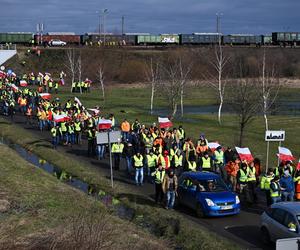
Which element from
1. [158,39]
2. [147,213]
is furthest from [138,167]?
[158,39]

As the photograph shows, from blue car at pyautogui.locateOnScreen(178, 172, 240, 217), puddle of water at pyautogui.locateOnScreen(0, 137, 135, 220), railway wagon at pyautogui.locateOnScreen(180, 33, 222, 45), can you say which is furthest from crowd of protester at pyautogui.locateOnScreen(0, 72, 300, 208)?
railway wagon at pyautogui.locateOnScreen(180, 33, 222, 45)

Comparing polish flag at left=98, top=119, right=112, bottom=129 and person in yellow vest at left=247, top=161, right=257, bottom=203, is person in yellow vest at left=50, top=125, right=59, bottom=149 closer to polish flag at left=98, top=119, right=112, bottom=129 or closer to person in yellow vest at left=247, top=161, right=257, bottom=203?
polish flag at left=98, top=119, right=112, bottom=129

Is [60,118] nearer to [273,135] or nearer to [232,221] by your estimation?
[273,135]

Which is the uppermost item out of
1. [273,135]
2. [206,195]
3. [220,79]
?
[220,79]

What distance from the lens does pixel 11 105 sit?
43.0m

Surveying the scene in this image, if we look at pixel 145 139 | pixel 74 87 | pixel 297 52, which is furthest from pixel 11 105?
pixel 297 52

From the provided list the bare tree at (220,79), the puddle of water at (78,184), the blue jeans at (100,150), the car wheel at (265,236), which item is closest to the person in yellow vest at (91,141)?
the blue jeans at (100,150)

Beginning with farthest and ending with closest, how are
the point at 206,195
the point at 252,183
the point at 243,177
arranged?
the point at 243,177, the point at 252,183, the point at 206,195

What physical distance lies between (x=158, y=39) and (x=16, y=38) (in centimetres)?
2809

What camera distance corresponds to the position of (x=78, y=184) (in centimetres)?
2305

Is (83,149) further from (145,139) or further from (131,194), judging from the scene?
(131,194)

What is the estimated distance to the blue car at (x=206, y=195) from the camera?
1780 cm

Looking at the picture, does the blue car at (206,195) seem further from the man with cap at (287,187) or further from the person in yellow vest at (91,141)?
the person in yellow vest at (91,141)

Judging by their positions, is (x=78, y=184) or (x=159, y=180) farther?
(x=78, y=184)
